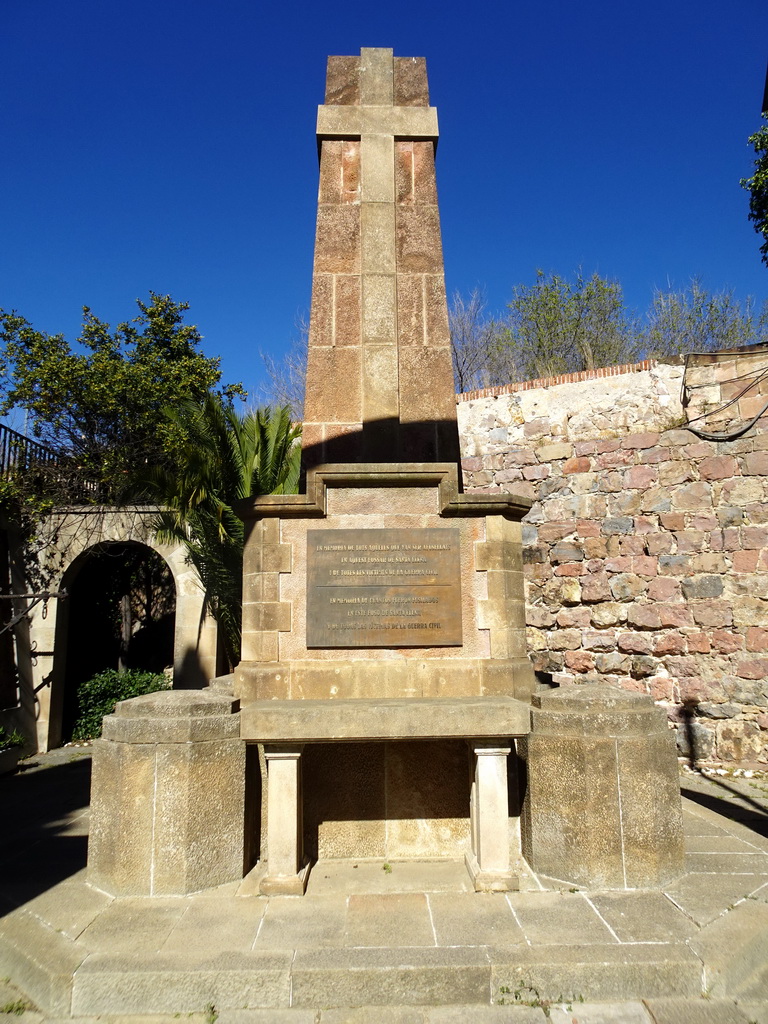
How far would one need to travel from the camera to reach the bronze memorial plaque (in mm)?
4219

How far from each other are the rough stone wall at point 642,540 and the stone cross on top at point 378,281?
520 centimetres

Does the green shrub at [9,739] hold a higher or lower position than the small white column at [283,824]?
lower

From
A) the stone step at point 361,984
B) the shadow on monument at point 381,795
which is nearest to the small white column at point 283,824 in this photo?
the shadow on monument at point 381,795

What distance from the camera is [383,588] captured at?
169 inches

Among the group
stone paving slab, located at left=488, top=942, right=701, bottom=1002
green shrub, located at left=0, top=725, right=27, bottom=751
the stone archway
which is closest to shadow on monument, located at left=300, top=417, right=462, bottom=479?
stone paving slab, located at left=488, top=942, right=701, bottom=1002

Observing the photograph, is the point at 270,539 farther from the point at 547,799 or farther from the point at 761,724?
the point at 761,724

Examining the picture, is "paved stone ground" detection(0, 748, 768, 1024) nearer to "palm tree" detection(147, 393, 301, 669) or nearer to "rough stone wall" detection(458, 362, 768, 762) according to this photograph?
"rough stone wall" detection(458, 362, 768, 762)

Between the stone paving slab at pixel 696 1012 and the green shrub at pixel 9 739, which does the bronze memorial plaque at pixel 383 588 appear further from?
the green shrub at pixel 9 739

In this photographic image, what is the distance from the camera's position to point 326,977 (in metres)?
3.06

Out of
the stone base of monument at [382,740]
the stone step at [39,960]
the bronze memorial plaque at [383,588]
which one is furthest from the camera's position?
the bronze memorial plaque at [383,588]

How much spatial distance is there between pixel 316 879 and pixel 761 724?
6.63 metres

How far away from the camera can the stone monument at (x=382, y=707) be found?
12.5ft

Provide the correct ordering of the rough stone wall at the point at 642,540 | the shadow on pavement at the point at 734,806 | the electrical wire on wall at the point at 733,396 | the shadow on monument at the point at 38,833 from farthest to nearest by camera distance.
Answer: the electrical wire on wall at the point at 733,396 < the rough stone wall at the point at 642,540 < the shadow on pavement at the point at 734,806 < the shadow on monument at the point at 38,833

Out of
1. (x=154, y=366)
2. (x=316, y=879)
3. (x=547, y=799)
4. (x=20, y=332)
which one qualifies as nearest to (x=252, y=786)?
(x=316, y=879)
